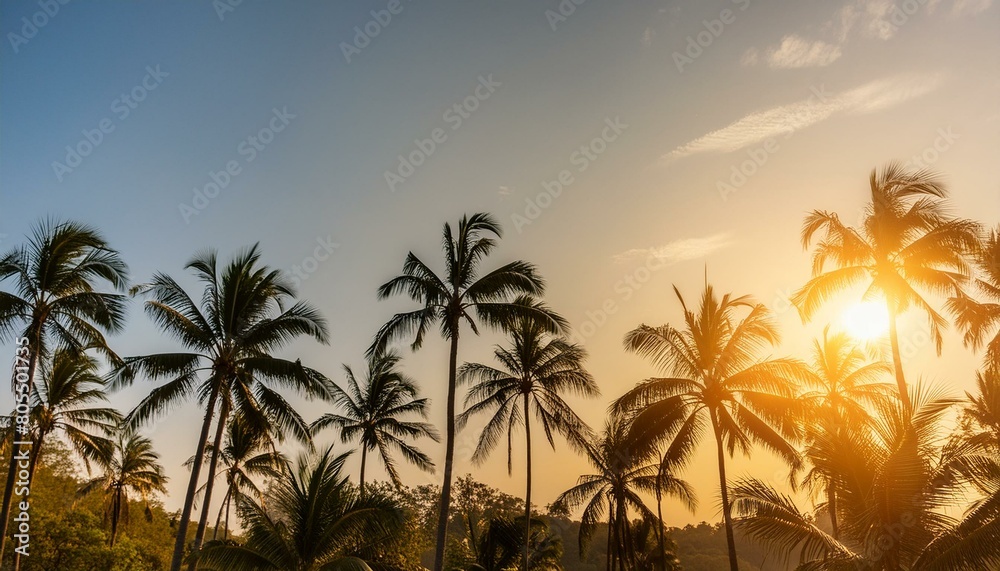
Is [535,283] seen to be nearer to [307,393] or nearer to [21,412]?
[307,393]

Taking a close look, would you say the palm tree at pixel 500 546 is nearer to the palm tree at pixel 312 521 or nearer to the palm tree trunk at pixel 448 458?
the palm tree trunk at pixel 448 458

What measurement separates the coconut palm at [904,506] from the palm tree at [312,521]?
31.7ft

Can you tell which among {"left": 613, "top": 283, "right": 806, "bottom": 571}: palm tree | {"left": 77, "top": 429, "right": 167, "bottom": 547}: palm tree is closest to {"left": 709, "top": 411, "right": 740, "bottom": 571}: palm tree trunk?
{"left": 613, "top": 283, "right": 806, "bottom": 571}: palm tree

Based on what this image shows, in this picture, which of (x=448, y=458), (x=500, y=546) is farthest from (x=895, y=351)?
(x=500, y=546)

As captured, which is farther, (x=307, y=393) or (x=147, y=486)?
(x=147, y=486)

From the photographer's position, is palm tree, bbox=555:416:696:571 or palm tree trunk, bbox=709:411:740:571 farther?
palm tree, bbox=555:416:696:571

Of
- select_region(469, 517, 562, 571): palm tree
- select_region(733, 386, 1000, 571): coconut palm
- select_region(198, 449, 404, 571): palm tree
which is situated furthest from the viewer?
select_region(469, 517, 562, 571): palm tree

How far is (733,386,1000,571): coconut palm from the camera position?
11727 millimetres

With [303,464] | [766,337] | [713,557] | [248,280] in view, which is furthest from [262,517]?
[713,557]

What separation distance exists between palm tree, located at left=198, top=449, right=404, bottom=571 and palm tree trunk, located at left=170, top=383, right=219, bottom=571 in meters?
2.85

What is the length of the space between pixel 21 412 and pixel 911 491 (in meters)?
23.4

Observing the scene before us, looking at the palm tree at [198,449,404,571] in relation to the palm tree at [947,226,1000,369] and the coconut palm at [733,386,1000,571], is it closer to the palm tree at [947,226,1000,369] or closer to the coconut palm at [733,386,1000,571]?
the coconut palm at [733,386,1000,571]

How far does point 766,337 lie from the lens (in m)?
21.7

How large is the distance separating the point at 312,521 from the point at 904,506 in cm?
1384
